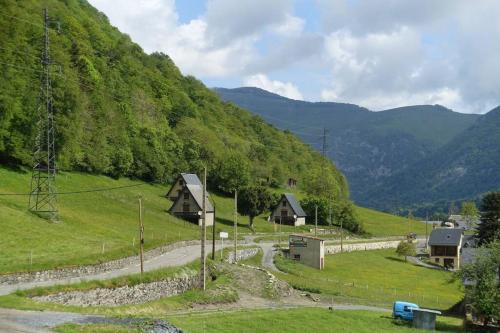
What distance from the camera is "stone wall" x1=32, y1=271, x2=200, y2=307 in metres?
39.3

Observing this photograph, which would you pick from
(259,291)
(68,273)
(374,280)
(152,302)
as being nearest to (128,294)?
(152,302)

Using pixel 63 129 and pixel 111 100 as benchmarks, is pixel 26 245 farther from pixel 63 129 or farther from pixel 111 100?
pixel 111 100

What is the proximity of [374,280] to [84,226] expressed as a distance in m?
41.6

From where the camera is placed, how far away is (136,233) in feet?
262

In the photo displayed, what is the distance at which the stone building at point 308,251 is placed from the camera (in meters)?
92.9

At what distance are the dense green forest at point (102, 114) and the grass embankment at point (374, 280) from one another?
133ft

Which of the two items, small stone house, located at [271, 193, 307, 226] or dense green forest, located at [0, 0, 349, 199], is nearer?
dense green forest, located at [0, 0, 349, 199]

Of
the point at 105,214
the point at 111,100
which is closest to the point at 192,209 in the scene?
the point at 105,214

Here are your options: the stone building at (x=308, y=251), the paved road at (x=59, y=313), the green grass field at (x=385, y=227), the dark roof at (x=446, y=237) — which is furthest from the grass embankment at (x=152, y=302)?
the green grass field at (x=385, y=227)

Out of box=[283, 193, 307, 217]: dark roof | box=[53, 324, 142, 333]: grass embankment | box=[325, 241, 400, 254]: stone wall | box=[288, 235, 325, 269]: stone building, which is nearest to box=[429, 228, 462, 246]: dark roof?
box=[325, 241, 400, 254]: stone wall

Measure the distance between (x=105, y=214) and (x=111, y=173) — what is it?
28369mm

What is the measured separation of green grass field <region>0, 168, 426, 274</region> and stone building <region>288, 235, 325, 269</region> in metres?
14.5

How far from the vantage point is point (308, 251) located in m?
93.9

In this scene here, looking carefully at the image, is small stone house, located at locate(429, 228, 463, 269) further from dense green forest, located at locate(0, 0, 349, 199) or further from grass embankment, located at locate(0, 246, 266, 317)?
grass embankment, located at locate(0, 246, 266, 317)
